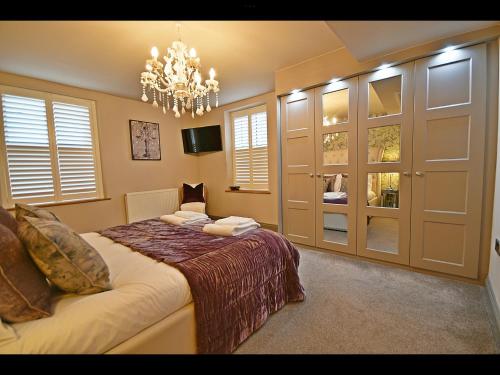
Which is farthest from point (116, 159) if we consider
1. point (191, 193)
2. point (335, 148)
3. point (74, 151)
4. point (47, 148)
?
point (335, 148)

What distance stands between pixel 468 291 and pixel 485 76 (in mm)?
1920

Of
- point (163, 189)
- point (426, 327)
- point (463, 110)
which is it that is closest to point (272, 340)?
point (426, 327)

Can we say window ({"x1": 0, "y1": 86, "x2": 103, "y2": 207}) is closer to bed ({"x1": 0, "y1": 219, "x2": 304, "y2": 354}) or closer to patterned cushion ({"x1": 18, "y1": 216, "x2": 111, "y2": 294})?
bed ({"x1": 0, "y1": 219, "x2": 304, "y2": 354})

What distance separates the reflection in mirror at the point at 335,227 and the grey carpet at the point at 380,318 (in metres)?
0.59

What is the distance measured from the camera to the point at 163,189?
14.3 feet

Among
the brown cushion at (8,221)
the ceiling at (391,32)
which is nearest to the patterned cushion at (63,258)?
the brown cushion at (8,221)

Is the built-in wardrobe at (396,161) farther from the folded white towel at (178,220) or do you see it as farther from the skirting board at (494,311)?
the folded white towel at (178,220)

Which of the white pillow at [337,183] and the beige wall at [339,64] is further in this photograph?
the white pillow at [337,183]

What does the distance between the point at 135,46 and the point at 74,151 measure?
206 centimetres

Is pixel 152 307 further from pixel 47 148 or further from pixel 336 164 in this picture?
pixel 47 148

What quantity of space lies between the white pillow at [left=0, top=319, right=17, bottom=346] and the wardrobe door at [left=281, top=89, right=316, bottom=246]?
2.84 metres

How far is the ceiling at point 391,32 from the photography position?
174 cm
